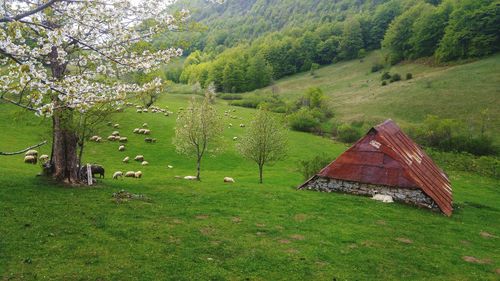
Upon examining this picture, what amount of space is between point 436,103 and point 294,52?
102733mm

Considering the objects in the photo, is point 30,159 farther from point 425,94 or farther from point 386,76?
point 386,76

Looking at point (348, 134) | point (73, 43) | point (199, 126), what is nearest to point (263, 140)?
point (199, 126)

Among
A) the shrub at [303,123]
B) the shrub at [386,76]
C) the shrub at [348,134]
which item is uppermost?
the shrub at [386,76]

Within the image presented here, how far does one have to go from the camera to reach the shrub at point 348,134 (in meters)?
71.9

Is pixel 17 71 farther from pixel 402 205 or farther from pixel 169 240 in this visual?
pixel 402 205

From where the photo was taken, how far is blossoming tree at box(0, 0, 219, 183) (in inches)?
352

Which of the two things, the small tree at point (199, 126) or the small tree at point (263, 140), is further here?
the small tree at point (263, 140)

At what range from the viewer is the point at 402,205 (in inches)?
1136

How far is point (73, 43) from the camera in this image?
14.9 meters

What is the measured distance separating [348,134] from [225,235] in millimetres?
56476

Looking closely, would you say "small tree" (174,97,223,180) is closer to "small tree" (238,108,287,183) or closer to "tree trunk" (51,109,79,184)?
"small tree" (238,108,287,183)

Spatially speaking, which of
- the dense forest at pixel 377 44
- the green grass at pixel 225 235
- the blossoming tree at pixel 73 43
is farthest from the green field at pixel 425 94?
the blossoming tree at pixel 73 43

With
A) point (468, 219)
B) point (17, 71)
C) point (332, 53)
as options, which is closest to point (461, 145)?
point (468, 219)

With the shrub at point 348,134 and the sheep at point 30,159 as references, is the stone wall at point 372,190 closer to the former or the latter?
the sheep at point 30,159
